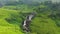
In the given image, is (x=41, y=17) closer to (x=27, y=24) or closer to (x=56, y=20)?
(x=56, y=20)

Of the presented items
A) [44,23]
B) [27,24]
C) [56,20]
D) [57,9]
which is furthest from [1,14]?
[57,9]

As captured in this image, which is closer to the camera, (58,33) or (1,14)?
(58,33)

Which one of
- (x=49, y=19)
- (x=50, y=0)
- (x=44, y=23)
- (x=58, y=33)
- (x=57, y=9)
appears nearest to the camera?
(x=58, y=33)

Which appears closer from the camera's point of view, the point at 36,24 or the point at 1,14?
the point at 36,24

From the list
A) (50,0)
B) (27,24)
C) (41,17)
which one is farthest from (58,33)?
(50,0)

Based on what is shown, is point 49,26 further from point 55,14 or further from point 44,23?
point 55,14

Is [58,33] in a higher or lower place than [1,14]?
lower

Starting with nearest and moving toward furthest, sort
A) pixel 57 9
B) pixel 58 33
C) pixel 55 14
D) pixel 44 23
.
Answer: pixel 58 33 < pixel 44 23 < pixel 55 14 < pixel 57 9

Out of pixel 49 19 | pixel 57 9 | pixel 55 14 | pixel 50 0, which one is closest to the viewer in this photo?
pixel 49 19

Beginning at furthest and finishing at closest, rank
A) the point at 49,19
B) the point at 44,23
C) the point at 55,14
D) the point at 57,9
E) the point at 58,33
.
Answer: the point at 57,9
the point at 55,14
the point at 49,19
the point at 44,23
the point at 58,33
